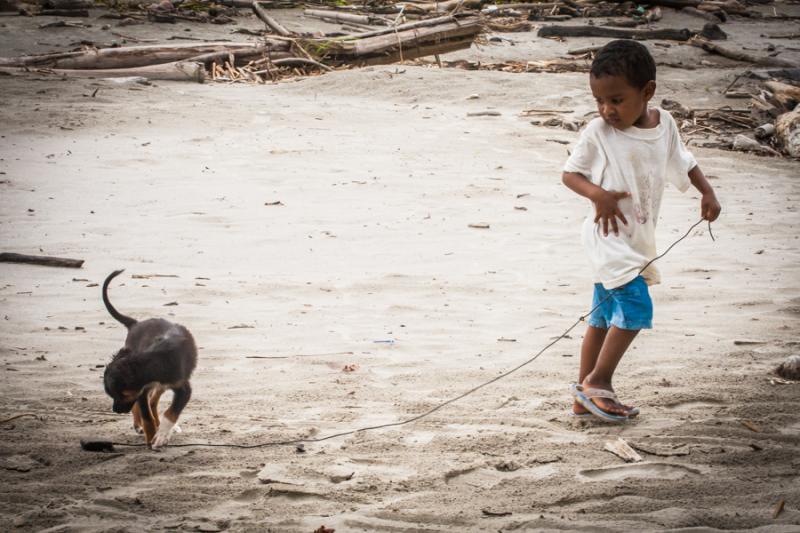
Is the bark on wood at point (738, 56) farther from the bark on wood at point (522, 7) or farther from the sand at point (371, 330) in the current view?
the sand at point (371, 330)

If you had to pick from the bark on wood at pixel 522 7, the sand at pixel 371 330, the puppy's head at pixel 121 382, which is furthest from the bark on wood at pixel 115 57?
the puppy's head at pixel 121 382

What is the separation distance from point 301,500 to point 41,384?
6.28 feet

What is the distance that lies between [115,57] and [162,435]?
13.2 meters

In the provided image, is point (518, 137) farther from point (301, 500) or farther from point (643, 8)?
point (643, 8)

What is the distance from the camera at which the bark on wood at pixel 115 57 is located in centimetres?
1500

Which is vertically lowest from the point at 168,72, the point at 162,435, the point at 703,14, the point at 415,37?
the point at 162,435

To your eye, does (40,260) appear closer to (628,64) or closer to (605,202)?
(605,202)

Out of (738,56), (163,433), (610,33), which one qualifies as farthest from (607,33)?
(163,433)

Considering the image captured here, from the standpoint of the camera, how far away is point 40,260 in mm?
6727

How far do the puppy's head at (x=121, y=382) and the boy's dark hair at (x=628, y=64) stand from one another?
7.61ft

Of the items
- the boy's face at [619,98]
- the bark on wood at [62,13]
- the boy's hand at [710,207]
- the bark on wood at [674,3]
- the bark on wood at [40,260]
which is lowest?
the bark on wood at [40,260]

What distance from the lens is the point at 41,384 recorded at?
4.41 meters

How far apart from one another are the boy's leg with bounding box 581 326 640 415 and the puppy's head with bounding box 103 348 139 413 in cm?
204

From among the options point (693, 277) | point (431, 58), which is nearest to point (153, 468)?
point (693, 277)
